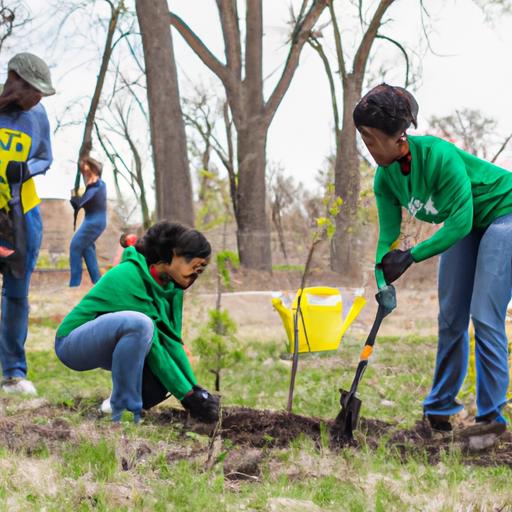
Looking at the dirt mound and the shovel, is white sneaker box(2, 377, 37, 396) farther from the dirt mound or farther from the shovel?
the shovel

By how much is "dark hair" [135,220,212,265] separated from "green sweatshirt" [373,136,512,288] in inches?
32.4

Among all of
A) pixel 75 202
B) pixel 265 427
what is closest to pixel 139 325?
pixel 265 427

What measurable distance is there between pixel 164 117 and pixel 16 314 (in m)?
5.52

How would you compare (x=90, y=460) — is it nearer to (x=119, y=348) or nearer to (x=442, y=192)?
(x=119, y=348)

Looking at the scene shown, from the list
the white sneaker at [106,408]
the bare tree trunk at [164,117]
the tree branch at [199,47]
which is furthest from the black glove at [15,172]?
the tree branch at [199,47]

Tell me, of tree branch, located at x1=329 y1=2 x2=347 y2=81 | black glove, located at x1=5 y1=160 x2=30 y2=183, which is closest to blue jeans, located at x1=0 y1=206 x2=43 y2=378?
black glove, located at x1=5 y1=160 x2=30 y2=183

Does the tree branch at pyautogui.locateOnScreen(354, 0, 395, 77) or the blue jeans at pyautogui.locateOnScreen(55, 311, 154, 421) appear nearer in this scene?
the blue jeans at pyautogui.locateOnScreen(55, 311, 154, 421)

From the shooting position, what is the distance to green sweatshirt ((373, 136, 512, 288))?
325 centimetres

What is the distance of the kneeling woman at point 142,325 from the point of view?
3.39 meters

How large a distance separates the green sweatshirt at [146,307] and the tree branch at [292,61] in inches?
390

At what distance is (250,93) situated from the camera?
43.3 feet

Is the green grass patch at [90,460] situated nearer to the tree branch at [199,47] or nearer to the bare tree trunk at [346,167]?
the tree branch at [199,47]

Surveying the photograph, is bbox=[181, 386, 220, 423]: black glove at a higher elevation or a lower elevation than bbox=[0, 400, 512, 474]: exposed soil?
higher

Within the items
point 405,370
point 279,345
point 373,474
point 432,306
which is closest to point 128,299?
point 373,474
